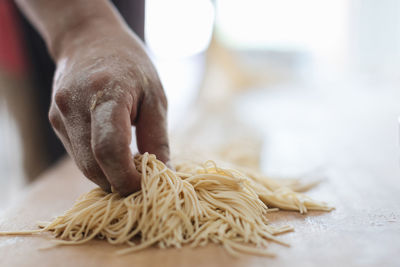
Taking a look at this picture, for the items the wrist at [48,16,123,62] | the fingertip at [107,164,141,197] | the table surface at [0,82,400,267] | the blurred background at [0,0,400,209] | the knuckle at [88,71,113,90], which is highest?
the wrist at [48,16,123,62]

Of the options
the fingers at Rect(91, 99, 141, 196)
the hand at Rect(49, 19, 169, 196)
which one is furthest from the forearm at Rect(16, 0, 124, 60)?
the fingers at Rect(91, 99, 141, 196)

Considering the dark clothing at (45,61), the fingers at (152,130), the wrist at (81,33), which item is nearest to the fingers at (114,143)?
the fingers at (152,130)

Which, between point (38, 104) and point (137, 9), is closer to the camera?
point (137, 9)

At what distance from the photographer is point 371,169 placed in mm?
1459

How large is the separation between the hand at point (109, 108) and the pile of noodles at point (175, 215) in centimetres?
5

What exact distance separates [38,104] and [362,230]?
2.19 meters

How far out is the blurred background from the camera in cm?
187

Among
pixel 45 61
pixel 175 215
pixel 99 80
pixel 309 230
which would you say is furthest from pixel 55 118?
pixel 45 61

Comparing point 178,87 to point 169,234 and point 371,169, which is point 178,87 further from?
point 169,234

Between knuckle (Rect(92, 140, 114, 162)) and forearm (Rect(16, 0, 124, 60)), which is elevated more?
forearm (Rect(16, 0, 124, 60))

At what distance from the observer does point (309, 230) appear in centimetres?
91

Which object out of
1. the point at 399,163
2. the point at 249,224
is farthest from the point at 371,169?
the point at 249,224

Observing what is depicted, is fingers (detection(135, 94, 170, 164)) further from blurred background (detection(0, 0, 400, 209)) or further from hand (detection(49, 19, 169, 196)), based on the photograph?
blurred background (detection(0, 0, 400, 209))

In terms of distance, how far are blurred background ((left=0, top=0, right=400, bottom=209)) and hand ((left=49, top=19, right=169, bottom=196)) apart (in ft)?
1.00
